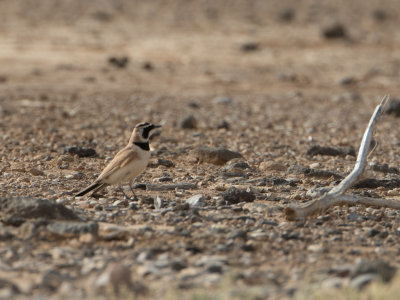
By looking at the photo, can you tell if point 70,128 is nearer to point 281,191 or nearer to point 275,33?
point 281,191

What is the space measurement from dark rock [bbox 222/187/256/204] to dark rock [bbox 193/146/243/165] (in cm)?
162

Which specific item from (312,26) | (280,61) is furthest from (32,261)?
(312,26)

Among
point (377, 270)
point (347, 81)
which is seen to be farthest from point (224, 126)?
point (377, 270)

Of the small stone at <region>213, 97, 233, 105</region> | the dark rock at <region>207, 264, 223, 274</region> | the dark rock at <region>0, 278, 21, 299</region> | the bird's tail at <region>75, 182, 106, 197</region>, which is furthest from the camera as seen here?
the small stone at <region>213, 97, 233, 105</region>

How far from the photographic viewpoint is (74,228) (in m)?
5.23

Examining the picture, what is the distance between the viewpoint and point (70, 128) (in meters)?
10.2

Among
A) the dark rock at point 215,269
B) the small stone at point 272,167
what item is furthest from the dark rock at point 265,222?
the small stone at point 272,167

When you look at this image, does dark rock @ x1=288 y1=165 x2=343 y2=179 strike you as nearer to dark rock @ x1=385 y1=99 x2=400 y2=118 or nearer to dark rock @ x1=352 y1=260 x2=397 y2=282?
dark rock @ x1=352 y1=260 x2=397 y2=282

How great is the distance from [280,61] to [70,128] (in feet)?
29.4

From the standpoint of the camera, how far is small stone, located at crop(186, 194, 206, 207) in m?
6.23

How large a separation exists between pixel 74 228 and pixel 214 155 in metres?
3.04

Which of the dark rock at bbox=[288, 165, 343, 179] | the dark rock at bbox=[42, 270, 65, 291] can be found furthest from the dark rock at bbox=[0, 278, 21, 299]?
the dark rock at bbox=[288, 165, 343, 179]

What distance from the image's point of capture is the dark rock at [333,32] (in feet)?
69.7

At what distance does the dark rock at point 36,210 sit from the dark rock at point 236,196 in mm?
1360
